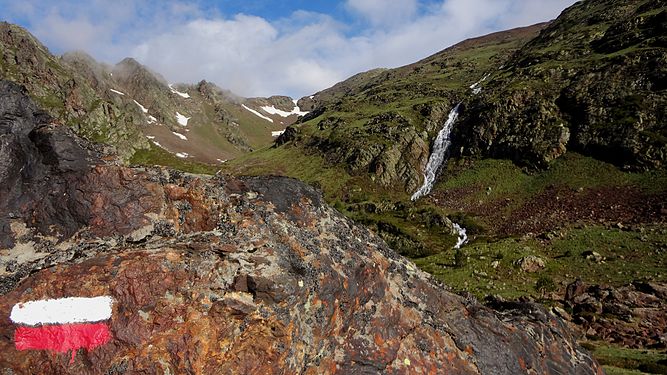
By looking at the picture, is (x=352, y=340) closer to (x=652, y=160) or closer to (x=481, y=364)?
(x=481, y=364)

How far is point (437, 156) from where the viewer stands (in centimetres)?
10669

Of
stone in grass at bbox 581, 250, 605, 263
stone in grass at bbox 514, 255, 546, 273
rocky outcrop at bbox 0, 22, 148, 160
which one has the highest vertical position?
rocky outcrop at bbox 0, 22, 148, 160

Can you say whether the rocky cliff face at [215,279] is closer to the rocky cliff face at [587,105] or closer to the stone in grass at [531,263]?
the stone in grass at [531,263]

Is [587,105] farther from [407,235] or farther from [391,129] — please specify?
[407,235]

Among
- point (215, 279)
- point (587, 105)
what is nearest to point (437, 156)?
point (587, 105)

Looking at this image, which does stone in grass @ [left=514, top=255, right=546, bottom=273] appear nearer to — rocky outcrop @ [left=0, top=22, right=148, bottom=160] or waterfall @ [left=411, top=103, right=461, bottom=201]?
waterfall @ [left=411, top=103, right=461, bottom=201]

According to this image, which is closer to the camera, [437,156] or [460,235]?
[460,235]

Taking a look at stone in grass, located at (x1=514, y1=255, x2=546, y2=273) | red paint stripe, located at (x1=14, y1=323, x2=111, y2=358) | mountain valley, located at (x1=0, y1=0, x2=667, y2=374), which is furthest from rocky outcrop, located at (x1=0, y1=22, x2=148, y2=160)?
red paint stripe, located at (x1=14, y1=323, x2=111, y2=358)

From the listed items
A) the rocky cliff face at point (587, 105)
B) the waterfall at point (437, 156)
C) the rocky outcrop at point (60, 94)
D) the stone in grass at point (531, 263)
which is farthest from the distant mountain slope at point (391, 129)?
the rocky outcrop at point (60, 94)

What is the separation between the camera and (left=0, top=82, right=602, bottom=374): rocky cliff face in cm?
702

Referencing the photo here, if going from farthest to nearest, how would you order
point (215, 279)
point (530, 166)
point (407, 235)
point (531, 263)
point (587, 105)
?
point (587, 105) → point (530, 166) → point (407, 235) → point (531, 263) → point (215, 279)

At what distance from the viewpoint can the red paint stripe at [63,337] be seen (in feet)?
21.5

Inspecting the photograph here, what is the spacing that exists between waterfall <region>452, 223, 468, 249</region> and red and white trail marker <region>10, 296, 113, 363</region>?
193ft

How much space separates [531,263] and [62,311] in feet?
158
